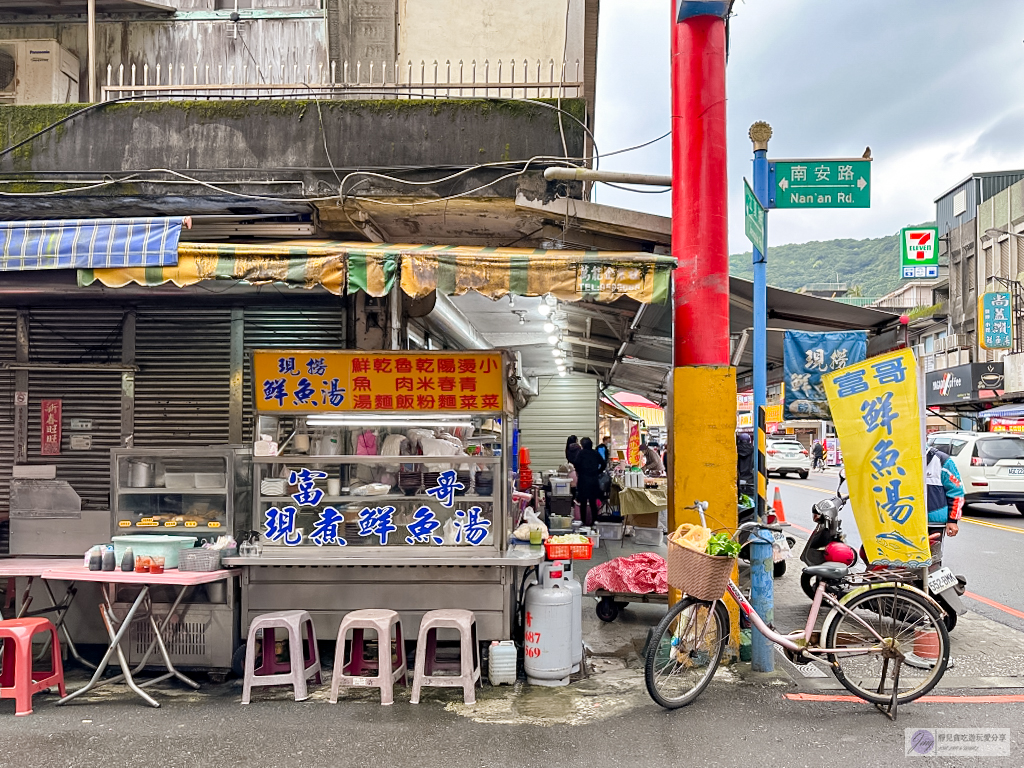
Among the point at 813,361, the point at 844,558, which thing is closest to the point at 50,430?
the point at 813,361

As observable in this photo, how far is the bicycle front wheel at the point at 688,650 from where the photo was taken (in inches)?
213

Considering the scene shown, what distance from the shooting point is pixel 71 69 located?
9.34 metres

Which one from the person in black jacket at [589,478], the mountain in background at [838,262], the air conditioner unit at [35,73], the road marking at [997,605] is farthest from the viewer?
the mountain in background at [838,262]

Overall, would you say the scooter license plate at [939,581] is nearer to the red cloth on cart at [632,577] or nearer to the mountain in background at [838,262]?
the red cloth on cart at [632,577]

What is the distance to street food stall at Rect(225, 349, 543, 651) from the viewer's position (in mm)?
6324

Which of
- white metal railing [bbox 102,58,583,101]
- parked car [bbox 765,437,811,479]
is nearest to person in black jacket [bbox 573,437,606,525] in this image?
white metal railing [bbox 102,58,583,101]

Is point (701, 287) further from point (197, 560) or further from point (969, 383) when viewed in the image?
point (969, 383)

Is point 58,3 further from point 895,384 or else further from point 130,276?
point 895,384

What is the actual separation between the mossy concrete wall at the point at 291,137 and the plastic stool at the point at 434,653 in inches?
178

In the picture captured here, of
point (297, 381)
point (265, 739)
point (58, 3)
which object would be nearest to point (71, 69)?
point (58, 3)

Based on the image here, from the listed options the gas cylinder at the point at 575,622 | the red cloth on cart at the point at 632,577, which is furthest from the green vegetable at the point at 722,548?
the red cloth on cart at the point at 632,577

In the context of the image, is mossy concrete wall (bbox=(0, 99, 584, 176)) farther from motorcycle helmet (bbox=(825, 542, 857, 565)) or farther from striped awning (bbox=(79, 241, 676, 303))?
motorcycle helmet (bbox=(825, 542, 857, 565))

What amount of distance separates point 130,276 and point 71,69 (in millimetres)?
4723

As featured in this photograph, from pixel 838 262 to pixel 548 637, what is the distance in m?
125
